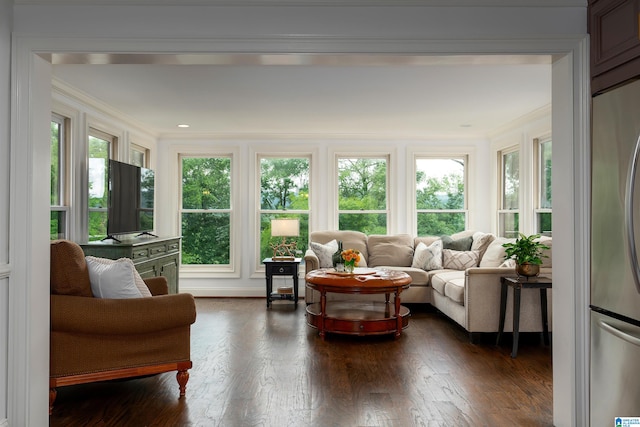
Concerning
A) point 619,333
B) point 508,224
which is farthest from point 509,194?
point 619,333

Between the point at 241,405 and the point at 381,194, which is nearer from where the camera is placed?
the point at 241,405

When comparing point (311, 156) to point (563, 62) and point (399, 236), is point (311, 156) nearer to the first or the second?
point (399, 236)

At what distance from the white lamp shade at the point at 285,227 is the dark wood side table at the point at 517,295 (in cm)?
301

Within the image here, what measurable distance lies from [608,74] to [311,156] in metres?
5.25

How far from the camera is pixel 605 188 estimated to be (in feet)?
7.90

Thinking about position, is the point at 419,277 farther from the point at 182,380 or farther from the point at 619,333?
the point at 619,333

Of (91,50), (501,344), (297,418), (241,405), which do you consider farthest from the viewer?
(501,344)

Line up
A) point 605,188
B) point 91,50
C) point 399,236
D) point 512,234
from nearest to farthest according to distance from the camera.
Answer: point 605,188
point 91,50
point 512,234
point 399,236

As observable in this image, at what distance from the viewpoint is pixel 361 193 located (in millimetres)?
7496

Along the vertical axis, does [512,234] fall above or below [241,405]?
above

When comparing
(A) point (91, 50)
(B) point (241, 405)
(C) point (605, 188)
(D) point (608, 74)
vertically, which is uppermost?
(A) point (91, 50)

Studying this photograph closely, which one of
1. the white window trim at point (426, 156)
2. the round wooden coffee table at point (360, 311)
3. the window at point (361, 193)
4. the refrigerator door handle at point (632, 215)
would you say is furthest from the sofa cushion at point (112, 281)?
the white window trim at point (426, 156)

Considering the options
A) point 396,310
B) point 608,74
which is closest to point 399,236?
point 396,310

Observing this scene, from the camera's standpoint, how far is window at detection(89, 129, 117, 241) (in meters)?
5.31
